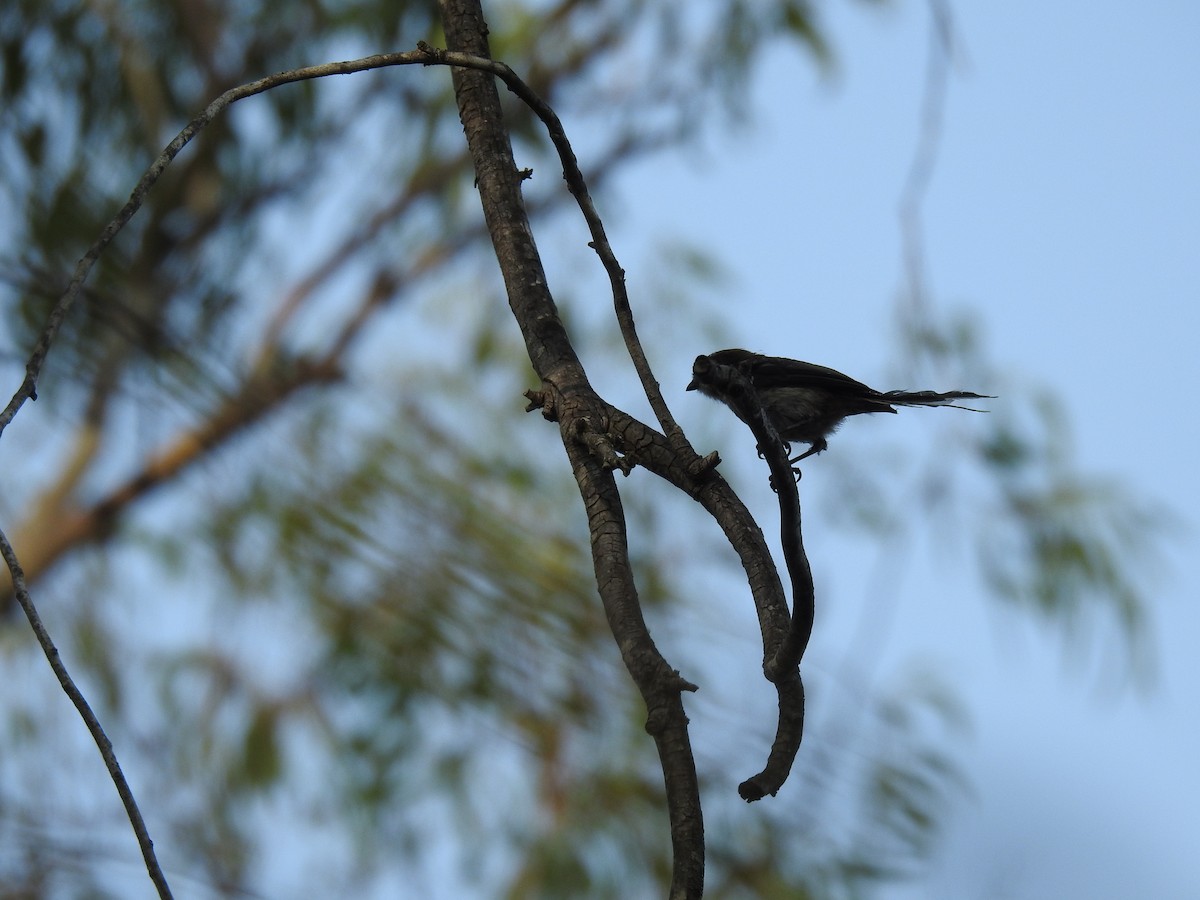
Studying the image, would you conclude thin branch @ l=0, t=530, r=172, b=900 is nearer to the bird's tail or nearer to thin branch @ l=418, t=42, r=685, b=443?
thin branch @ l=418, t=42, r=685, b=443

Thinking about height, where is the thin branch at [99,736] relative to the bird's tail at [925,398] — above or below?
below

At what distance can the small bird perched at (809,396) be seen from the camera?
1.60 m

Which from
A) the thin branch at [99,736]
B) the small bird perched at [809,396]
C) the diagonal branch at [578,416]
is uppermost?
the small bird perched at [809,396]

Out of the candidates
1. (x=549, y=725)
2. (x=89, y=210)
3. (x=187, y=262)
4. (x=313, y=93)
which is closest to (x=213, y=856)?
(x=549, y=725)

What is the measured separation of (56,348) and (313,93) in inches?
83.4

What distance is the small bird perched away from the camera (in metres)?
1.60

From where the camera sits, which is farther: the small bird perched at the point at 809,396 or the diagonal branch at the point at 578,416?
the small bird perched at the point at 809,396

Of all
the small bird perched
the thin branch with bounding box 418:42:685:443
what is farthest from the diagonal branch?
the small bird perched

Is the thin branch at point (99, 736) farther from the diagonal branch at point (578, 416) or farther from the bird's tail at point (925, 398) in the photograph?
the bird's tail at point (925, 398)

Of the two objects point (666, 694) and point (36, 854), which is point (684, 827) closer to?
point (666, 694)

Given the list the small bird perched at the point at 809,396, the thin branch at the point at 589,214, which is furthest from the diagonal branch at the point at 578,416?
the small bird perched at the point at 809,396

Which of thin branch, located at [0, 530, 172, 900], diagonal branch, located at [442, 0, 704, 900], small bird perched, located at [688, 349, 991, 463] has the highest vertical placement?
small bird perched, located at [688, 349, 991, 463]

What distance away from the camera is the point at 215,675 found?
159 inches

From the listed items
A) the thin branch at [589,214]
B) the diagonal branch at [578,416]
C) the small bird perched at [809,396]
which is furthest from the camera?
the small bird perched at [809,396]
